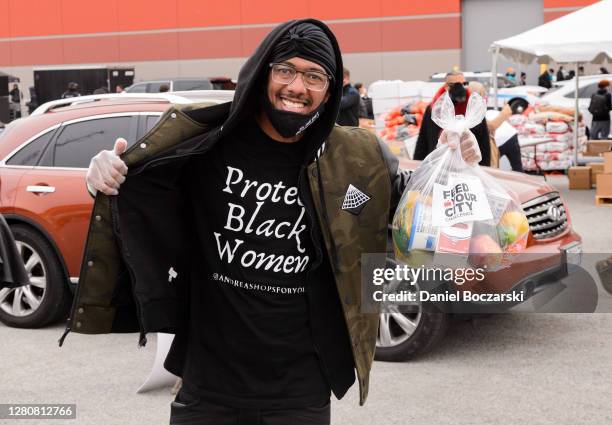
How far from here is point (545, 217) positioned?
6.46 metres

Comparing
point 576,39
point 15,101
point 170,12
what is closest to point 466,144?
point 576,39

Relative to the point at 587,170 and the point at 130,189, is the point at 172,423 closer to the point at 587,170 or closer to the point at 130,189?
the point at 130,189

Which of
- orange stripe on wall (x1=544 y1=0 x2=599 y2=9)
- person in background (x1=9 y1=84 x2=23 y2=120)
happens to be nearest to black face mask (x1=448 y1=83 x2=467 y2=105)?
person in background (x1=9 y1=84 x2=23 y2=120)

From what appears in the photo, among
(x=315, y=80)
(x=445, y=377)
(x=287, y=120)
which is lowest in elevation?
(x=445, y=377)

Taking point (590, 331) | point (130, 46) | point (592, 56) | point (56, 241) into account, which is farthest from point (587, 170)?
point (130, 46)

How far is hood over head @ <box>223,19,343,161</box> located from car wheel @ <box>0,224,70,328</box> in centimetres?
478

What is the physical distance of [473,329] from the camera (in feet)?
Result: 22.8

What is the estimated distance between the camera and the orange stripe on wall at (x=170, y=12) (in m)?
41.8

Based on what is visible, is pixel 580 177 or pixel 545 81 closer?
pixel 580 177

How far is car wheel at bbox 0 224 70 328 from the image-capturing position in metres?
7.20

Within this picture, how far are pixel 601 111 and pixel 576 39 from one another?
5331mm

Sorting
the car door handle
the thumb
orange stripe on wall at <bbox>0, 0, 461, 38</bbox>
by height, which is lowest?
the car door handle

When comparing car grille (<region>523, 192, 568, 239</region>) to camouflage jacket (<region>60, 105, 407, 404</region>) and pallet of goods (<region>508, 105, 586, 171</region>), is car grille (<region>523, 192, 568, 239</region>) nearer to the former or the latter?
camouflage jacket (<region>60, 105, 407, 404</region>)

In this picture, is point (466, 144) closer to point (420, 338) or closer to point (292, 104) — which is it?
point (292, 104)
